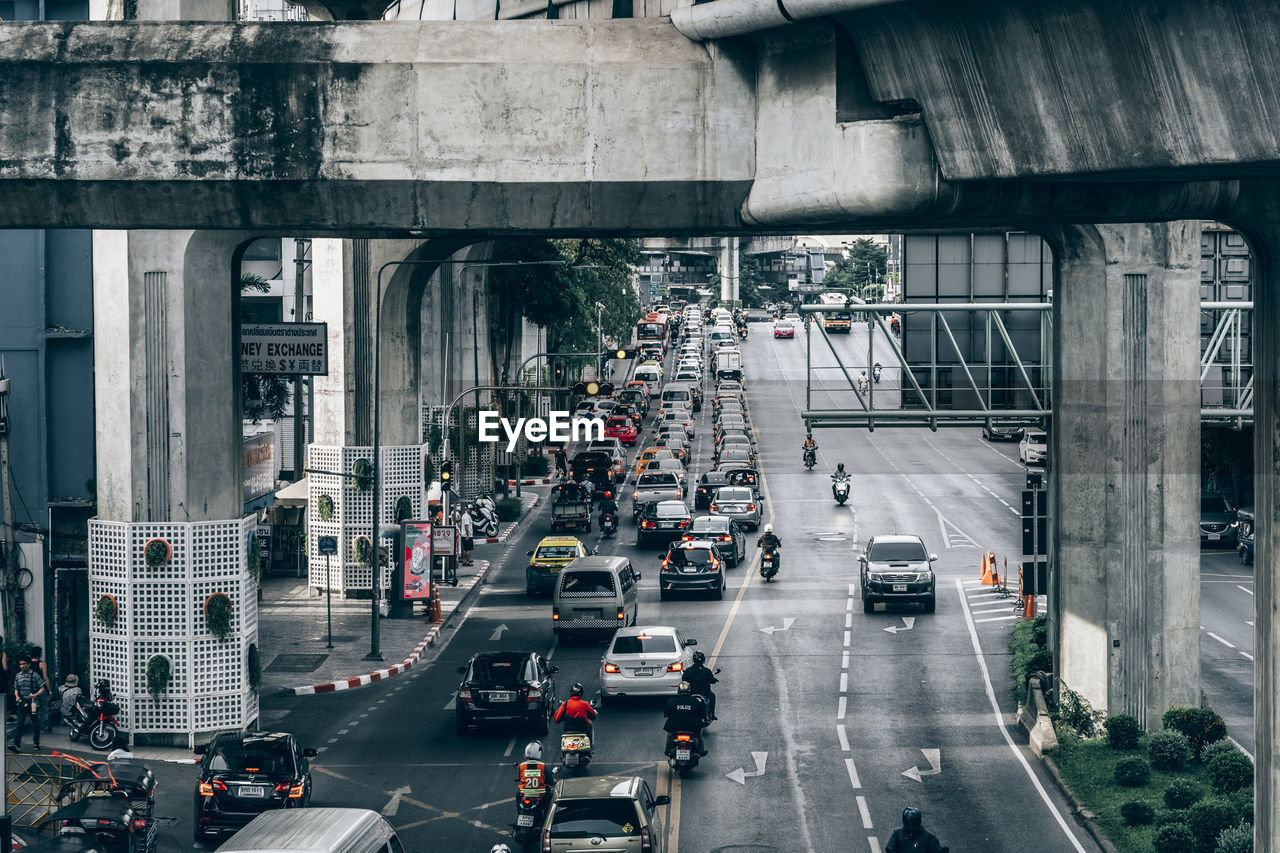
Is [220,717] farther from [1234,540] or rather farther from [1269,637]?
[1234,540]

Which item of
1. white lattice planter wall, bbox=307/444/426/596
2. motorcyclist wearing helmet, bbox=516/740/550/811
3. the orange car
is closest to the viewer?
motorcyclist wearing helmet, bbox=516/740/550/811

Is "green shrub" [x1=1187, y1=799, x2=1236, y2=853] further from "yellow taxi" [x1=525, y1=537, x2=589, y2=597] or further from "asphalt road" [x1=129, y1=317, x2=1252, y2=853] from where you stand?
"yellow taxi" [x1=525, y1=537, x2=589, y2=597]

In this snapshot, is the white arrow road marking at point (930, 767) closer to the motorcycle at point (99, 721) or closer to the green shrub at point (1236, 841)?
Result: the green shrub at point (1236, 841)

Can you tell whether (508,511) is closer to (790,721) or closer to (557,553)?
(557,553)

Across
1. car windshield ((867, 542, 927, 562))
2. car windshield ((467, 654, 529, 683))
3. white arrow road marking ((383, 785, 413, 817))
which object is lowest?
white arrow road marking ((383, 785, 413, 817))

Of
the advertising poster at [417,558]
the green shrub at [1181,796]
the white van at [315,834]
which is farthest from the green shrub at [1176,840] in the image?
the advertising poster at [417,558]

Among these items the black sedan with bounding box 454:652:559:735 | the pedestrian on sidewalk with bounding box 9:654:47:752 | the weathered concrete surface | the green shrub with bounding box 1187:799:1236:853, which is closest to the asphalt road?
the black sedan with bounding box 454:652:559:735
